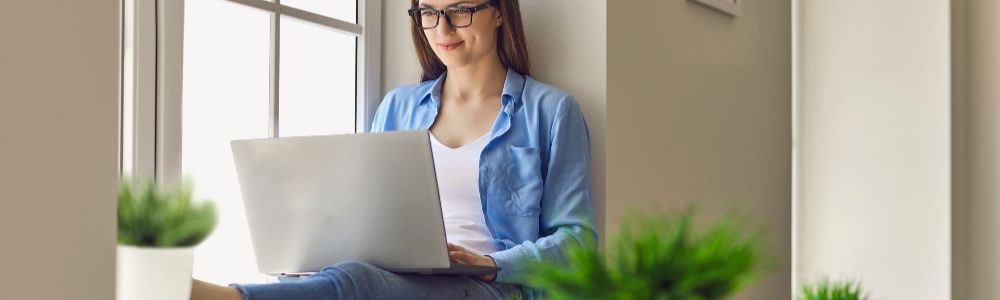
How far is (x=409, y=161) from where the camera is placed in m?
1.94

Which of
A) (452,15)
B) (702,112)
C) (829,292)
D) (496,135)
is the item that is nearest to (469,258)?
(496,135)

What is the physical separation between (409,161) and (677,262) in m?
1.59

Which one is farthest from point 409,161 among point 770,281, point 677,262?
point 770,281

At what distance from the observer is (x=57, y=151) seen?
2.52ft

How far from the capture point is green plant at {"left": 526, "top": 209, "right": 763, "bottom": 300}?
1.18 feet

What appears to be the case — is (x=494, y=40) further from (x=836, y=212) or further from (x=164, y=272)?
(x=164, y=272)

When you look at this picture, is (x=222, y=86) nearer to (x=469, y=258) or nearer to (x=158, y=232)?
(x=469, y=258)

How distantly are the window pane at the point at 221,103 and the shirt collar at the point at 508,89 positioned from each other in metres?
0.45

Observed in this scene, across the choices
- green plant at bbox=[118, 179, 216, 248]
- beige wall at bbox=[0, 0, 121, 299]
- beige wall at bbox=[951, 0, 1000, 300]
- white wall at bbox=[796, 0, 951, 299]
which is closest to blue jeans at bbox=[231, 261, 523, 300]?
beige wall at bbox=[0, 0, 121, 299]

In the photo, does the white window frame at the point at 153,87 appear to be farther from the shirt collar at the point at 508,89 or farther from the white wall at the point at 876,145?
the white wall at the point at 876,145

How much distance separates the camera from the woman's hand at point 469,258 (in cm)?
213

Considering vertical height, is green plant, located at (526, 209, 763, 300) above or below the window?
below

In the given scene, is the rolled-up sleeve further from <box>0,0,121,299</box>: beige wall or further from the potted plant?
the potted plant

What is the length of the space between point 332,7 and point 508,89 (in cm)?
45
